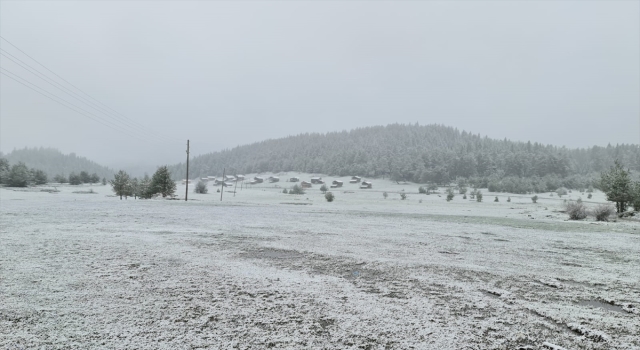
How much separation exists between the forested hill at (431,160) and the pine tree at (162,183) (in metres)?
85.1

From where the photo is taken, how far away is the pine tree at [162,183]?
48.2 m

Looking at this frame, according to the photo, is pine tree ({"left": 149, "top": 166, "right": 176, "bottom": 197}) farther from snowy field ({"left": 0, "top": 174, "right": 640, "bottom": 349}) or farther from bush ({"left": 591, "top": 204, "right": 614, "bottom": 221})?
bush ({"left": 591, "top": 204, "right": 614, "bottom": 221})

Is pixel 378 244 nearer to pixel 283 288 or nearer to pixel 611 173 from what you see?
pixel 283 288

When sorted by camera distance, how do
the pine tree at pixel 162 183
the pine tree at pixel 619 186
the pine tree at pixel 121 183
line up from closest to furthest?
the pine tree at pixel 619 186 → the pine tree at pixel 121 183 → the pine tree at pixel 162 183

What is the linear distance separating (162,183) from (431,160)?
94.9 meters

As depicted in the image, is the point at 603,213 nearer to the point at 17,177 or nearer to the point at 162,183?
the point at 162,183

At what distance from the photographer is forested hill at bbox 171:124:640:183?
370 feet

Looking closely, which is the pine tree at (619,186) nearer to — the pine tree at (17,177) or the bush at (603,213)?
the bush at (603,213)

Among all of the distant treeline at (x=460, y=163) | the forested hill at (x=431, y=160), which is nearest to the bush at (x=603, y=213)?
the distant treeline at (x=460, y=163)

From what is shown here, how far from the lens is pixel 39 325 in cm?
398

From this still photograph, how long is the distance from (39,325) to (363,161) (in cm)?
14074

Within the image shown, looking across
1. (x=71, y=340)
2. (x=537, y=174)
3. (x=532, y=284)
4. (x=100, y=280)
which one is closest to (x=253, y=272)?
(x=100, y=280)

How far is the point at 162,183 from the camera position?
48.5m

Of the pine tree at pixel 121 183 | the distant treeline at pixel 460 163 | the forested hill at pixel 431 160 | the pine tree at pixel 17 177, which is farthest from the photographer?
the forested hill at pixel 431 160
